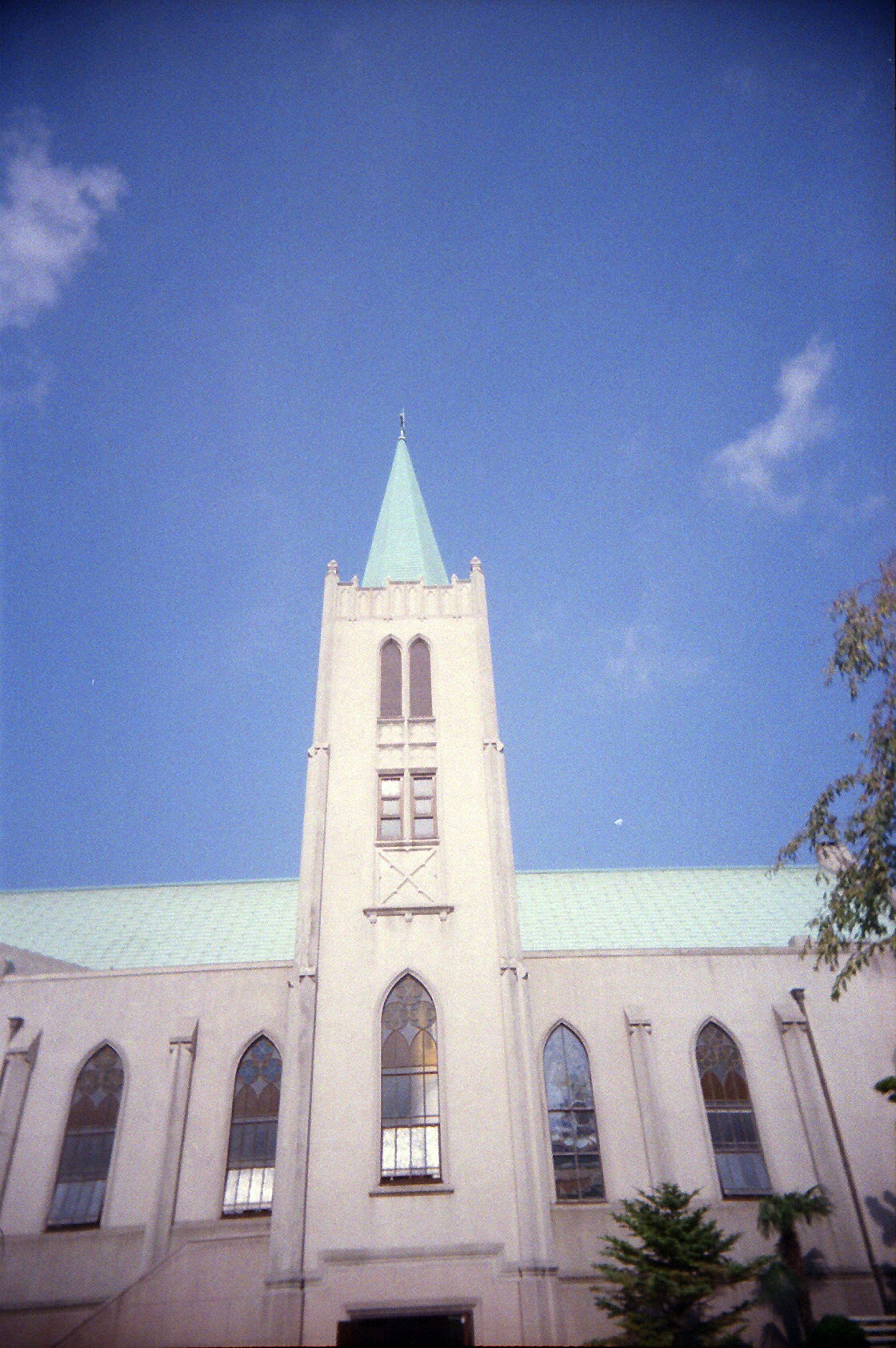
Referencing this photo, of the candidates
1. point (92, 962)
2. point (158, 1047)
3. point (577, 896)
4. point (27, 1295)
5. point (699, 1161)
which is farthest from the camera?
point (577, 896)

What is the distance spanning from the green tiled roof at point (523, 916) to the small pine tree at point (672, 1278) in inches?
288

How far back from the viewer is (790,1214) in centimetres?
1714

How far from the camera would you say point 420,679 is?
25766 mm

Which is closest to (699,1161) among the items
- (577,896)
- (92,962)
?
(577,896)

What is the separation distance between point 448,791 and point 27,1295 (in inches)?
568

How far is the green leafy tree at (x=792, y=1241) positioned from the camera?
16.5 metres

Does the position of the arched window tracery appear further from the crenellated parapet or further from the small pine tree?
the small pine tree

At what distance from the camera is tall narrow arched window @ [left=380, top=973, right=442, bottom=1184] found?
18109mm

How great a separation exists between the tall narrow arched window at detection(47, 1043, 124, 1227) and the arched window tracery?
36.9ft

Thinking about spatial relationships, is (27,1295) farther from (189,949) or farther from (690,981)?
(690,981)

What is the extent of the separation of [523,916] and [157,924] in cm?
1131

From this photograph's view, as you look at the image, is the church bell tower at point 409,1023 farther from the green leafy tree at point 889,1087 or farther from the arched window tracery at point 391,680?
the green leafy tree at point 889,1087

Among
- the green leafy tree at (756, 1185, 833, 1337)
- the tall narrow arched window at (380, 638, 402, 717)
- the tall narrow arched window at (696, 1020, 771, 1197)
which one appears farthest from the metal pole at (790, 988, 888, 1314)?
the tall narrow arched window at (380, 638, 402, 717)

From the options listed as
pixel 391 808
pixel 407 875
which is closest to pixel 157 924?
pixel 391 808
